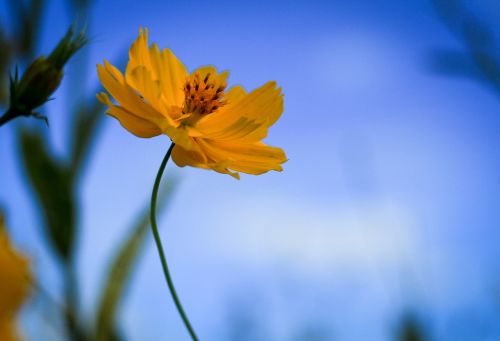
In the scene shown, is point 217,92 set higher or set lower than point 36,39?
lower

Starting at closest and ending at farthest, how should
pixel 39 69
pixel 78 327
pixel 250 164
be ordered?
1. pixel 39 69
2. pixel 250 164
3. pixel 78 327

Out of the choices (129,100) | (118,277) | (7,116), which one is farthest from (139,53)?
(118,277)

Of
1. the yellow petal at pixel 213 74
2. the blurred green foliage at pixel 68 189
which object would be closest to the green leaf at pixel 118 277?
the blurred green foliage at pixel 68 189

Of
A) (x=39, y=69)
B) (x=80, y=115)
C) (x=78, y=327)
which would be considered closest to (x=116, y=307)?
(x=78, y=327)

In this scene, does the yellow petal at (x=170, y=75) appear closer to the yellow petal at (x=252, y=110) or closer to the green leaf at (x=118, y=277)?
the yellow petal at (x=252, y=110)

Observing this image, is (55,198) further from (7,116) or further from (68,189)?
(7,116)

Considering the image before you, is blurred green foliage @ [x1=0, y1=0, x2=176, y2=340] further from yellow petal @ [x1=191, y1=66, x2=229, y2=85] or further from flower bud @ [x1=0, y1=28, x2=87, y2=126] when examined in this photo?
flower bud @ [x1=0, y1=28, x2=87, y2=126]

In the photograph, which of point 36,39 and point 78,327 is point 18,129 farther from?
point 78,327
